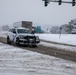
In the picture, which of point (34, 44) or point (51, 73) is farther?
point (34, 44)

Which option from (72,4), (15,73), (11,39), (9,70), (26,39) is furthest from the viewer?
(72,4)

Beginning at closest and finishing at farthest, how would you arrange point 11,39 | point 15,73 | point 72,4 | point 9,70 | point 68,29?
1. point 15,73
2. point 9,70
3. point 11,39
4. point 72,4
5. point 68,29

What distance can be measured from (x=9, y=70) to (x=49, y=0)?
29920mm

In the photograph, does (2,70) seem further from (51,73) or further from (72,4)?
(72,4)

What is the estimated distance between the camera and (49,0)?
4109 cm

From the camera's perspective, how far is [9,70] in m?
12.0

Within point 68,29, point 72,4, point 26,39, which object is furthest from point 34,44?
point 68,29

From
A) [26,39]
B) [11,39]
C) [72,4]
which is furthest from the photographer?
[72,4]

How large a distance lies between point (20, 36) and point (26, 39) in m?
0.71

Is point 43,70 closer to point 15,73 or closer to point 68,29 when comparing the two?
point 15,73

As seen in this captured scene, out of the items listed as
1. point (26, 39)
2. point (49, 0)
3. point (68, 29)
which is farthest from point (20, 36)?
point (68, 29)

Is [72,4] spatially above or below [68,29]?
A: above

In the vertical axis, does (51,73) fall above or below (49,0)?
below

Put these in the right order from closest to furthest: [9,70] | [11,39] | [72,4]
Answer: [9,70]
[11,39]
[72,4]
